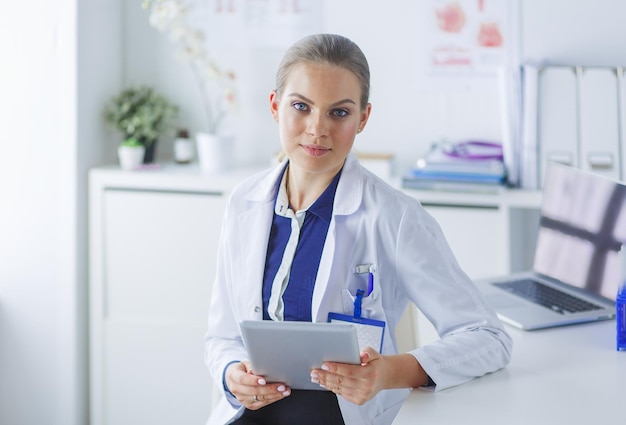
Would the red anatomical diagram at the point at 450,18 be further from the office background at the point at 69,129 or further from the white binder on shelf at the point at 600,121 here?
the white binder on shelf at the point at 600,121

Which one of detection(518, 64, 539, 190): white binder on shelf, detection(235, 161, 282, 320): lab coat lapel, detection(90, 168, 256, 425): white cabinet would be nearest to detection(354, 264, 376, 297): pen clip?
detection(235, 161, 282, 320): lab coat lapel

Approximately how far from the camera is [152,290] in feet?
10.1

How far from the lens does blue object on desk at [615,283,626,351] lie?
175 cm

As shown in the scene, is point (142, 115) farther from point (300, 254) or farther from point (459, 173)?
point (300, 254)

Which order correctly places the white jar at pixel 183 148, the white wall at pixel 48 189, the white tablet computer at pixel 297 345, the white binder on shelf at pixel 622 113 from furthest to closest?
the white jar at pixel 183 148, the white wall at pixel 48 189, the white binder on shelf at pixel 622 113, the white tablet computer at pixel 297 345

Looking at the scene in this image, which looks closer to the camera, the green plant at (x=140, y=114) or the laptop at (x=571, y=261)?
the laptop at (x=571, y=261)

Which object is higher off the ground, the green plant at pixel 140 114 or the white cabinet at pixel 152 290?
the green plant at pixel 140 114

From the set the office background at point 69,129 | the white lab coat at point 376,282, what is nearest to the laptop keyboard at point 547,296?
the white lab coat at point 376,282

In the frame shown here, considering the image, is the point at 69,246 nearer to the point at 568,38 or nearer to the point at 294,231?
the point at 294,231

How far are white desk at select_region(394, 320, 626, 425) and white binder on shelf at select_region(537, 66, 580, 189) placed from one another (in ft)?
3.17

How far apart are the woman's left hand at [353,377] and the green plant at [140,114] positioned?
72.6 inches

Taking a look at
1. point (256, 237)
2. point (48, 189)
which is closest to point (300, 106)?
point (256, 237)

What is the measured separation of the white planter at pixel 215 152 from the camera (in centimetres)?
306

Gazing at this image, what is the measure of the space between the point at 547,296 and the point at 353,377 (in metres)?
0.79
